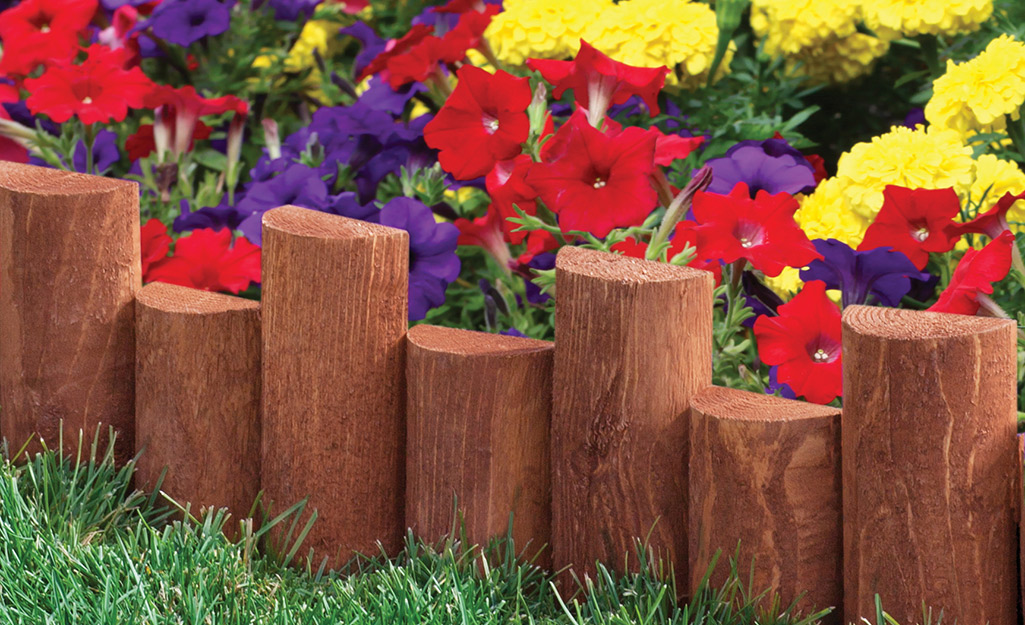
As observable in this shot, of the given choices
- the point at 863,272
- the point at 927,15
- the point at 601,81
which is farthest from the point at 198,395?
the point at 927,15

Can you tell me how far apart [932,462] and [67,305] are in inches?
46.7

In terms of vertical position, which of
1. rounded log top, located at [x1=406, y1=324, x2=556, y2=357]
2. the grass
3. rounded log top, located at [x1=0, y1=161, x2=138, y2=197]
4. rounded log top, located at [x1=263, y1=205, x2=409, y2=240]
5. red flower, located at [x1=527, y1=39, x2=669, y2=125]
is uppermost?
red flower, located at [x1=527, y1=39, x2=669, y2=125]

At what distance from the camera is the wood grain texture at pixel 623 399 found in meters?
1.38

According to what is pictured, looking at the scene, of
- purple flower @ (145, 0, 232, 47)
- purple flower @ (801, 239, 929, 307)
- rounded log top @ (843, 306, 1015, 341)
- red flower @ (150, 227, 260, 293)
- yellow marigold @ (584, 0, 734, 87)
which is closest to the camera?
rounded log top @ (843, 306, 1015, 341)

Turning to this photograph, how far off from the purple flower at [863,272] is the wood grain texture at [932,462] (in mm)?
279

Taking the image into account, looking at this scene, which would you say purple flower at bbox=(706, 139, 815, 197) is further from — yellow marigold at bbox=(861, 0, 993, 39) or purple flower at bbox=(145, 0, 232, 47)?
purple flower at bbox=(145, 0, 232, 47)

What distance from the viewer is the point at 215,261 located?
1923 millimetres

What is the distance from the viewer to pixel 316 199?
6.35 ft

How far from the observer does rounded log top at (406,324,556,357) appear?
1482mm

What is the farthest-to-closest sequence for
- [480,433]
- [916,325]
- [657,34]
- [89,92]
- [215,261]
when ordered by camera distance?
[89,92] < [657,34] < [215,261] < [480,433] < [916,325]

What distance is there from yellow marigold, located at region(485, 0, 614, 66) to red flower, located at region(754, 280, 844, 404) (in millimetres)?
833

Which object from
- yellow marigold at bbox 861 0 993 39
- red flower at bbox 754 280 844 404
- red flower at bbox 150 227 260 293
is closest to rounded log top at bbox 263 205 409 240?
red flower at bbox 150 227 260 293

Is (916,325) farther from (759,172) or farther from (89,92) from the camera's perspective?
(89,92)

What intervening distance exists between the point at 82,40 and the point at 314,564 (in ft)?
5.53
